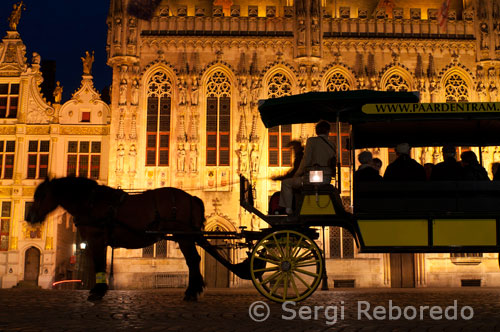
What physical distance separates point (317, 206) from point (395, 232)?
1.14 m

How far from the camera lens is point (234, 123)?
81.3ft

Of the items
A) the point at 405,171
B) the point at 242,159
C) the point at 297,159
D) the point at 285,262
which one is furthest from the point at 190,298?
the point at 242,159

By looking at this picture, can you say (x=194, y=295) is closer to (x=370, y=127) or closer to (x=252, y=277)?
(x=252, y=277)

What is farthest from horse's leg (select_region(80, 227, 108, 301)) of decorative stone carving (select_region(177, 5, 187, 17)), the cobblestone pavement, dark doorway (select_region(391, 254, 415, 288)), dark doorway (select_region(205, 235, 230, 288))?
decorative stone carving (select_region(177, 5, 187, 17))

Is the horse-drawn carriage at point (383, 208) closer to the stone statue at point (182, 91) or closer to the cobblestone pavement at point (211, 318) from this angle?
the cobblestone pavement at point (211, 318)

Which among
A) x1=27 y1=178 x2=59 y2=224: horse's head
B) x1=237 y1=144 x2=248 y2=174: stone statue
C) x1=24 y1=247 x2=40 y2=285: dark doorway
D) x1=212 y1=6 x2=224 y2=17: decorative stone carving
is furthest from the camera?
x1=24 y1=247 x2=40 y2=285: dark doorway

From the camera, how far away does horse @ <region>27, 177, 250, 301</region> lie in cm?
953

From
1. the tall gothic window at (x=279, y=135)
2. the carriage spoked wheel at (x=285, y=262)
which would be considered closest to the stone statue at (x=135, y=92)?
the tall gothic window at (x=279, y=135)

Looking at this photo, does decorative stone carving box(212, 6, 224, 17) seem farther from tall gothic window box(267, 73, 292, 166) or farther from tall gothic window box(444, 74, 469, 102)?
tall gothic window box(444, 74, 469, 102)

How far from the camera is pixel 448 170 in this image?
26.9ft

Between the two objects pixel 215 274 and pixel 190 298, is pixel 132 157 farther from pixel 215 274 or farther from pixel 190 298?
pixel 190 298

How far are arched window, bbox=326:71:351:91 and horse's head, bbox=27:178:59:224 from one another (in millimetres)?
17572

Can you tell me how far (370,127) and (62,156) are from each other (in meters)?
19.5

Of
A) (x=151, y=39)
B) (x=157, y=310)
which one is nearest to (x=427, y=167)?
(x=157, y=310)
